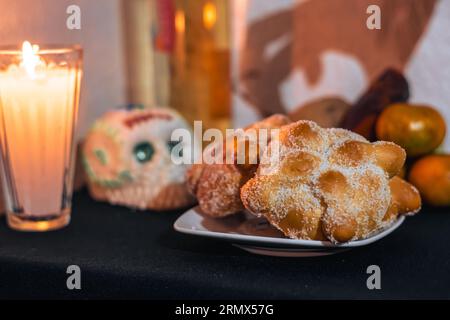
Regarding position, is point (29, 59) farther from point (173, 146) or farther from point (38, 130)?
point (173, 146)

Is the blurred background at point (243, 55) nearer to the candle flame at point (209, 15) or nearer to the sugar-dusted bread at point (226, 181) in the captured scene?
the candle flame at point (209, 15)

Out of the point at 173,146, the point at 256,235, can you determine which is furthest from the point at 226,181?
the point at 173,146

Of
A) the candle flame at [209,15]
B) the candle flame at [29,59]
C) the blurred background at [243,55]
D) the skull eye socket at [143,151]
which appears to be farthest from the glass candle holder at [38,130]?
the candle flame at [209,15]

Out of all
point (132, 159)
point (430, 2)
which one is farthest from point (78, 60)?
point (430, 2)

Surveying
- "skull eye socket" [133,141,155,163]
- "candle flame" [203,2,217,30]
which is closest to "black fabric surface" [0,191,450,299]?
"skull eye socket" [133,141,155,163]

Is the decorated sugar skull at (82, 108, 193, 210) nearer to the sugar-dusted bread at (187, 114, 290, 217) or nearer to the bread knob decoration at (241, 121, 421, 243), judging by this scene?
the sugar-dusted bread at (187, 114, 290, 217)
